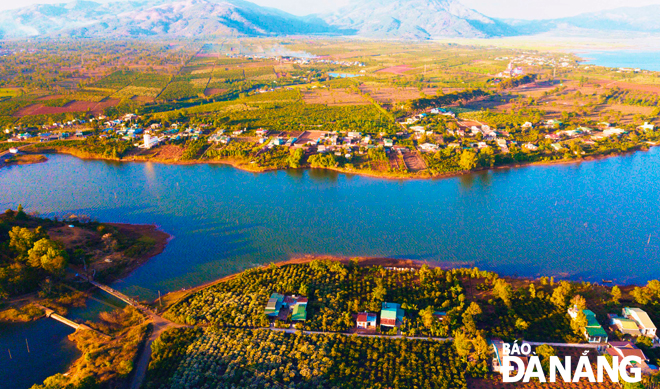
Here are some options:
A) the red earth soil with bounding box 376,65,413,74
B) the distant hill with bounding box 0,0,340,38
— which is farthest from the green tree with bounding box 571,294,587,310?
the distant hill with bounding box 0,0,340,38

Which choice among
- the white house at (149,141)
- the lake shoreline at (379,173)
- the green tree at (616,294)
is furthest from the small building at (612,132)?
the white house at (149,141)

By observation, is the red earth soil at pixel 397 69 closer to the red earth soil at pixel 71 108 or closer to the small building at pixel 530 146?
the small building at pixel 530 146

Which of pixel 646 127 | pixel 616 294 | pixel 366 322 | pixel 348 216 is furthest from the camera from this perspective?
pixel 646 127

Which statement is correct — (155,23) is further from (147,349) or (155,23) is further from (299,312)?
(299,312)

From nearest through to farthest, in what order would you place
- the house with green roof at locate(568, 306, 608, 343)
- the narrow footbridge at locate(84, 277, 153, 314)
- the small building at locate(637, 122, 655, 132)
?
1. the house with green roof at locate(568, 306, 608, 343)
2. the narrow footbridge at locate(84, 277, 153, 314)
3. the small building at locate(637, 122, 655, 132)

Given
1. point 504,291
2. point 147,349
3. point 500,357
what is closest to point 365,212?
point 504,291

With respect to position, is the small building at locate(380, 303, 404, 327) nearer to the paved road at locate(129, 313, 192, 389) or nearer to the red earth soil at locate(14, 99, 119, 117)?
the paved road at locate(129, 313, 192, 389)
